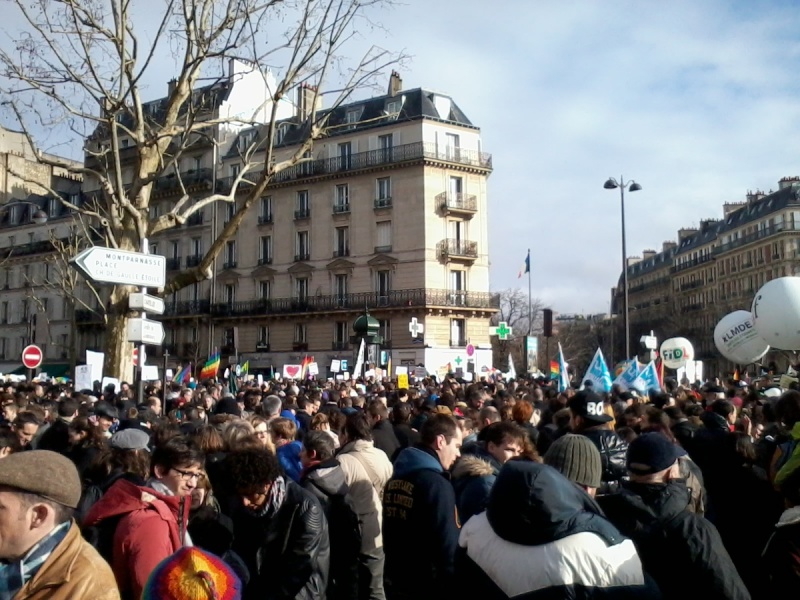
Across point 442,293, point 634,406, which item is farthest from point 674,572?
point 442,293

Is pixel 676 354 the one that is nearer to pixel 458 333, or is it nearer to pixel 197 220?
pixel 458 333

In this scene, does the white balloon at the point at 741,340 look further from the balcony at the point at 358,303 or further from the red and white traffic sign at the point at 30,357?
the balcony at the point at 358,303

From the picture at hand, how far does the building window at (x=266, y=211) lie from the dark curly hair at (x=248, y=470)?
4802 centimetres

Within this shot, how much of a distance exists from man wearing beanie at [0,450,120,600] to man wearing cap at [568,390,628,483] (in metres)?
3.72

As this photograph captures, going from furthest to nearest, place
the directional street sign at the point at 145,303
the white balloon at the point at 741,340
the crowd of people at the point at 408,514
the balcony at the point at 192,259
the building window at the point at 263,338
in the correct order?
1. the balcony at the point at 192,259
2. the building window at the point at 263,338
3. the white balloon at the point at 741,340
4. the directional street sign at the point at 145,303
5. the crowd of people at the point at 408,514

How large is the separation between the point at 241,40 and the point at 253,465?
12.2 meters

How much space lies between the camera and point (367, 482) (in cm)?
533

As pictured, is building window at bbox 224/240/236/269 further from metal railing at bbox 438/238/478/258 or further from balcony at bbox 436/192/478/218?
balcony at bbox 436/192/478/218

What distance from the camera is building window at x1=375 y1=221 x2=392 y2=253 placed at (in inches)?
1827

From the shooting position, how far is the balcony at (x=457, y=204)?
45406 mm

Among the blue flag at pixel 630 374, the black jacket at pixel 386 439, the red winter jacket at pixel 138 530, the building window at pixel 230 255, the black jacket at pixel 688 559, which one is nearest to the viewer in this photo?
the black jacket at pixel 688 559

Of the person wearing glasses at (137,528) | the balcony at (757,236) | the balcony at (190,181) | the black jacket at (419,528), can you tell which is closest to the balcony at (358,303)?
the balcony at (190,181)

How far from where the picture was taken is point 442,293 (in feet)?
148

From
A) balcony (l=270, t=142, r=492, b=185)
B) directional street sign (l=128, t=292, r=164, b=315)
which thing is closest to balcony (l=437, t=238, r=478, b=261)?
balcony (l=270, t=142, r=492, b=185)
